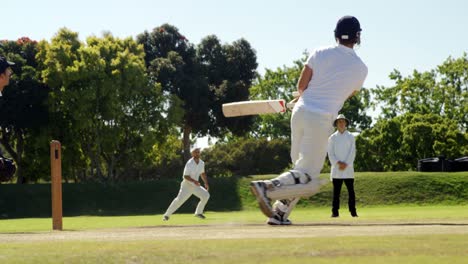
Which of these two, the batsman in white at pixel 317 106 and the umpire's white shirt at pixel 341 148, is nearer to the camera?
the batsman in white at pixel 317 106

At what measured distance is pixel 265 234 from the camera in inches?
356

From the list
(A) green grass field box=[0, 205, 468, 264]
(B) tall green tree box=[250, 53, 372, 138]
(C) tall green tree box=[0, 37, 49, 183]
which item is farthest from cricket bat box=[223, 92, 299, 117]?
(B) tall green tree box=[250, 53, 372, 138]

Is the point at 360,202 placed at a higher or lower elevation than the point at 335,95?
lower

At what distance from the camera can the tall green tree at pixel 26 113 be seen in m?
54.6

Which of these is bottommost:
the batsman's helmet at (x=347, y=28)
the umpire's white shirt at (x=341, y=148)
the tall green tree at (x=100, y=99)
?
the umpire's white shirt at (x=341, y=148)

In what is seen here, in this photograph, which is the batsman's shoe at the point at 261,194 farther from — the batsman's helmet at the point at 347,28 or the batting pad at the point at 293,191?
the batsman's helmet at the point at 347,28

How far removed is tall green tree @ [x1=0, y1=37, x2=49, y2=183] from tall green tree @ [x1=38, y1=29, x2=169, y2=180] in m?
1.04

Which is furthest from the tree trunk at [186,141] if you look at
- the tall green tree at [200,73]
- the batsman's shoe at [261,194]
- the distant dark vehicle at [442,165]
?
the batsman's shoe at [261,194]

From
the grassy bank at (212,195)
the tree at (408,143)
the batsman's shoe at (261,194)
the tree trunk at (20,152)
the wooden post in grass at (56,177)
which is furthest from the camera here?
the tree at (408,143)

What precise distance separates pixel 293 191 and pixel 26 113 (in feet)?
149

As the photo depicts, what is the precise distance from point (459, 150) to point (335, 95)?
5363 cm

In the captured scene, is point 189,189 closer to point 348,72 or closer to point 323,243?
point 348,72

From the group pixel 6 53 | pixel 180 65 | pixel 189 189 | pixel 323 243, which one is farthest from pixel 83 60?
pixel 323 243

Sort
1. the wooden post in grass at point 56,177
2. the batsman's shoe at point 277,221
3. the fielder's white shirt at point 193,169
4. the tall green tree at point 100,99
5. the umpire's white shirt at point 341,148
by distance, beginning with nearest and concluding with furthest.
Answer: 1. the batsman's shoe at point 277,221
2. the wooden post in grass at point 56,177
3. the umpire's white shirt at point 341,148
4. the fielder's white shirt at point 193,169
5. the tall green tree at point 100,99
